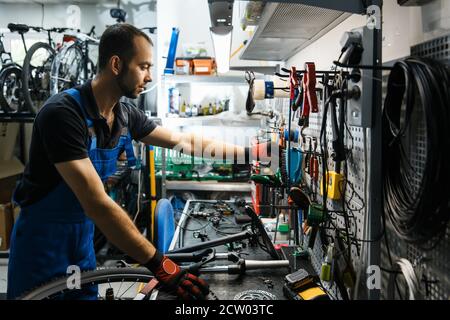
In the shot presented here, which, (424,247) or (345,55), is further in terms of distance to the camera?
(345,55)

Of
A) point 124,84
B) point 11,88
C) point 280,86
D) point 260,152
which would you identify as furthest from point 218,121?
point 11,88

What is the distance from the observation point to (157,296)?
3.93 ft

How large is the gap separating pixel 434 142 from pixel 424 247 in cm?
29

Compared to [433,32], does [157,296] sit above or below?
below

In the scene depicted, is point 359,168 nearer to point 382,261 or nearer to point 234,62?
point 382,261

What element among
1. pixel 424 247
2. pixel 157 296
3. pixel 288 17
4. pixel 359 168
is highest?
pixel 288 17

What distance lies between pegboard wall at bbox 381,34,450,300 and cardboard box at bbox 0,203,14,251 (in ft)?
13.0

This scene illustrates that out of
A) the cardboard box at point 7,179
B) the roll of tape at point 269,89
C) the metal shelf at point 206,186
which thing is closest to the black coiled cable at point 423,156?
the roll of tape at point 269,89

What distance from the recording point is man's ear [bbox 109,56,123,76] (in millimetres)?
1424

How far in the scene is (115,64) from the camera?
56.3 inches

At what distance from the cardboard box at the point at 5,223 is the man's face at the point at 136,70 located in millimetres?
3065

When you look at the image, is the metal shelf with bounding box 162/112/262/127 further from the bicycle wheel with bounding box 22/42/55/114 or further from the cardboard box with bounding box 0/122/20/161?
the cardboard box with bounding box 0/122/20/161

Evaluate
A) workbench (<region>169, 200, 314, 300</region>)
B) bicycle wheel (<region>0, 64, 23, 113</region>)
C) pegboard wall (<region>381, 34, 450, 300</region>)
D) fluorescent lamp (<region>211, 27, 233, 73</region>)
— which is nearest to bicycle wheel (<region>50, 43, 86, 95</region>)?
bicycle wheel (<region>0, 64, 23, 113</region>)
